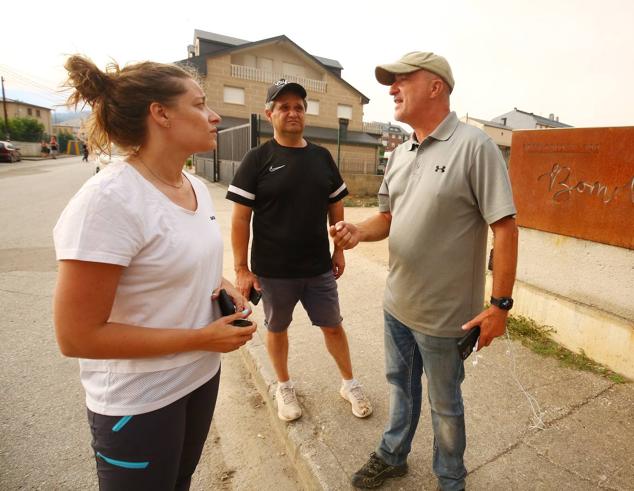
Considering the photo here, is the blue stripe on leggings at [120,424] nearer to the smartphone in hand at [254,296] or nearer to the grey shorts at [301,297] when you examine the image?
the smartphone in hand at [254,296]

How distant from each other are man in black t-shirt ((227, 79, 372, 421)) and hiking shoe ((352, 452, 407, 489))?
18.6 inches

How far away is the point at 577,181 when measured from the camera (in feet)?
10.9

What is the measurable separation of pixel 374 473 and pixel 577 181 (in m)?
2.96

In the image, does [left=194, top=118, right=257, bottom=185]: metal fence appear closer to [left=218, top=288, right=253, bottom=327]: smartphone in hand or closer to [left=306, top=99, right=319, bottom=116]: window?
[left=218, top=288, right=253, bottom=327]: smartphone in hand

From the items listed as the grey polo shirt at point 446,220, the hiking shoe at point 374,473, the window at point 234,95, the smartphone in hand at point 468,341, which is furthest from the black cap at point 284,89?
the window at point 234,95

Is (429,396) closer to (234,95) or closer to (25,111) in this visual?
(234,95)

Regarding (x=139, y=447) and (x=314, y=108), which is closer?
(x=139, y=447)

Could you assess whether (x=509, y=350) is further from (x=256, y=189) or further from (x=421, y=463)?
(x=256, y=189)

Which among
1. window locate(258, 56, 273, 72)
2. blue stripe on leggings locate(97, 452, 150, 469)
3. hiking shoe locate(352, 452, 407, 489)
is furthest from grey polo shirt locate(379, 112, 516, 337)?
window locate(258, 56, 273, 72)

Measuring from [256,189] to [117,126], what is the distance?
1.23 m

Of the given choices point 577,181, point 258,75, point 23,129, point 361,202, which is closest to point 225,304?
point 577,181

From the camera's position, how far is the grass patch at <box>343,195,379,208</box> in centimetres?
1241

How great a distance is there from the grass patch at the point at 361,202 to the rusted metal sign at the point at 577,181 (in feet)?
26.1

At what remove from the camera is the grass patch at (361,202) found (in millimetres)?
12406
